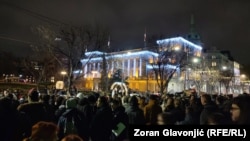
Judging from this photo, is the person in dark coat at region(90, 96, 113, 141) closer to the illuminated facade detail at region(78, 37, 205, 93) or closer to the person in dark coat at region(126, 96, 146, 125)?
the person in dark coat at region(126, 96, 146, 125)

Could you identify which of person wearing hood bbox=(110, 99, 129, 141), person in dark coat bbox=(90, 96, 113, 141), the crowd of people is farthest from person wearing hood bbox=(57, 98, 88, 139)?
person wearing hood bbox=(110, 99, 129, 141)

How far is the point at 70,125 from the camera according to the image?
7250 millimetres

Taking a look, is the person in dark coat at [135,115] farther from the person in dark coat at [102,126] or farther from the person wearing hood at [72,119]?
the person wearing hood at [72,119]

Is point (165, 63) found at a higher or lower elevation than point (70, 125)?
higher

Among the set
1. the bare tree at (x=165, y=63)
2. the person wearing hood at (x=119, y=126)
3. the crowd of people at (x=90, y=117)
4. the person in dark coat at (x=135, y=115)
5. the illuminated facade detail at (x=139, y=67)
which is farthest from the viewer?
the illuminated facade detail at (x=139, y=67)

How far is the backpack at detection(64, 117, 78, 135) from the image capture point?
7.20 metres

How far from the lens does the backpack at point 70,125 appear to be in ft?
23.6

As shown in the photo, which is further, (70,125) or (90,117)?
(90,117)

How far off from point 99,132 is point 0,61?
6923 centimetres

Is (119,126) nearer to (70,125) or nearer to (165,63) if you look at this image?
(70,125)

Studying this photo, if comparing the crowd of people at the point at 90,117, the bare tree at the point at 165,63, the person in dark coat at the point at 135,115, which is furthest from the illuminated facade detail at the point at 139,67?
the crowd of people at the point at 90,117

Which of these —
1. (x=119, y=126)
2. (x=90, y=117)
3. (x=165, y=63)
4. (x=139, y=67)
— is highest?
(x=139, y=67)

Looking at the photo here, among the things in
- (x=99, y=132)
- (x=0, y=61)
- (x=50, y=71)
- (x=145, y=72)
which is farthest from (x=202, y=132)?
(x=145, y=72)

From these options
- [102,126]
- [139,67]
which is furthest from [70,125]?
[139,67]
